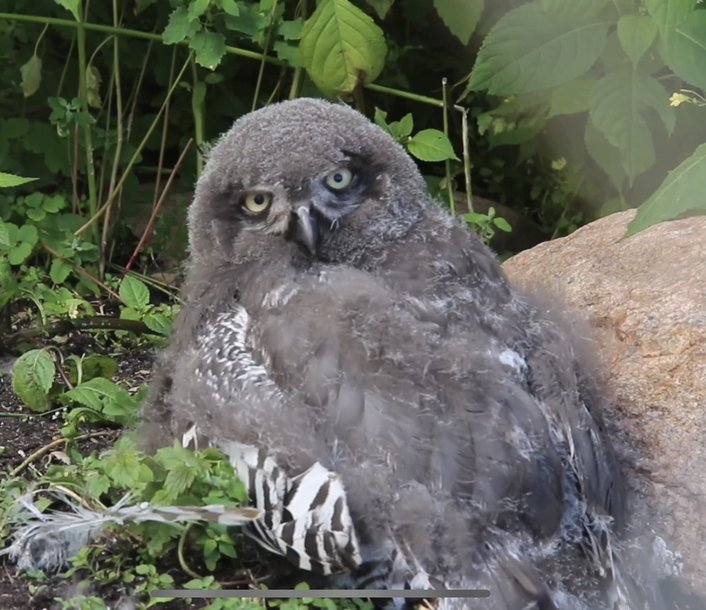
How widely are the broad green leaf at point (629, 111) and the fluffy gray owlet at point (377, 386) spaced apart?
113 cm

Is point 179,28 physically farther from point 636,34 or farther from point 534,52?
point 636,34

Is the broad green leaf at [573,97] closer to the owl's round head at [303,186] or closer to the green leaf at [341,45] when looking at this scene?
the green leaf at [341,45]

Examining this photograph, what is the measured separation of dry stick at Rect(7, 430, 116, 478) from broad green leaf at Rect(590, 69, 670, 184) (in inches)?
82.9

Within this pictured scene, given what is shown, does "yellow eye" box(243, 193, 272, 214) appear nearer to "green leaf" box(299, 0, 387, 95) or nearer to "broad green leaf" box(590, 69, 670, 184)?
"green leaf" box(299, 0, 387, 95)

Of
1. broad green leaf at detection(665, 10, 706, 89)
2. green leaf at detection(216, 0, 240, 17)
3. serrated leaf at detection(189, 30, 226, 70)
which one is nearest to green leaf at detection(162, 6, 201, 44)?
serrated leaf at detection(189, 30, 226, 70)

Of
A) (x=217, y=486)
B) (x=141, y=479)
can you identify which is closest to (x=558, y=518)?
(x=217, y=486)

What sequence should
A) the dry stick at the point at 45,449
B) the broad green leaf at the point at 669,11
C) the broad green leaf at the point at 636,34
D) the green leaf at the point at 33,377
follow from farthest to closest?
1. the broad green leaf at the point at 636,34
2. the green leaf at the point at 33,377
3. the dry stick at the point at 45,449
4. the broad green leaf at the point at 669,11

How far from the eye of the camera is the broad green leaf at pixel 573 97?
4504 millimetres

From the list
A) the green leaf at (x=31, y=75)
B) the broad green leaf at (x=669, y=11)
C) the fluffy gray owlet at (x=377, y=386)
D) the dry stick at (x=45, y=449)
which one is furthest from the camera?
the green leaf at (x=31, y=75)

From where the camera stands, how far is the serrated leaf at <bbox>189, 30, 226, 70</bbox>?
425cm

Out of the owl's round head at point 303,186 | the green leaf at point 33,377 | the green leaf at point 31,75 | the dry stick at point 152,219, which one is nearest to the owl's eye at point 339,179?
the owl's round head at point 303,186

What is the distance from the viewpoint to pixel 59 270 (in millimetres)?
4590

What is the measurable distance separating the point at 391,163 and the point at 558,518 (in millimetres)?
1139

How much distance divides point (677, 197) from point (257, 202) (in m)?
1.23
